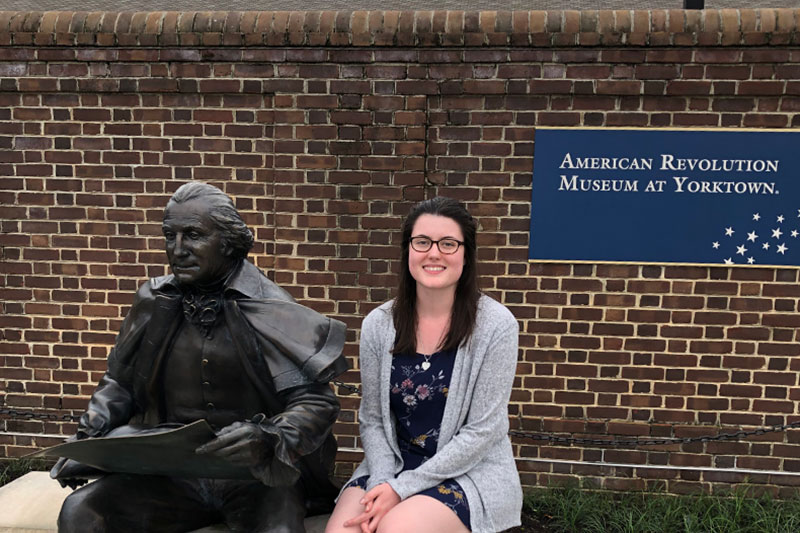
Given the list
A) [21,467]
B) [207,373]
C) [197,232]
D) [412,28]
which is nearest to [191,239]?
[197,232]

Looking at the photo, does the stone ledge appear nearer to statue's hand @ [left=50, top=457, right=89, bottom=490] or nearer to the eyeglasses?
the eyeglasses

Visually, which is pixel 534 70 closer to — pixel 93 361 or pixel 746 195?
pixel 746 195

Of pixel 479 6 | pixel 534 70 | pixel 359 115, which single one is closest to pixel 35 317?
pixel 359 115

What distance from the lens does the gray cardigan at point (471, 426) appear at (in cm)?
226

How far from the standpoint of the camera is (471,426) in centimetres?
229

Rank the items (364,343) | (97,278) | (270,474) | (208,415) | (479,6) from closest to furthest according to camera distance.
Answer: (270,474), (208,415), (364,343), (97,278), (479,6)

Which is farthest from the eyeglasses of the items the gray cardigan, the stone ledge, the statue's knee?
the stone ledge

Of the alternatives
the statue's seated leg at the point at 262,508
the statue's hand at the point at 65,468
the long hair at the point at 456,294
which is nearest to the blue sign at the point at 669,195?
the long hair at the point at 456,294

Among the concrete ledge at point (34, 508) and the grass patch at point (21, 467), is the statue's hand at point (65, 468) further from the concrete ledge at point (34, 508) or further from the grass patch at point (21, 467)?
the grass patch at point (21, 467)

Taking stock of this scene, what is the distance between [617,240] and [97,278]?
3125 millimetres

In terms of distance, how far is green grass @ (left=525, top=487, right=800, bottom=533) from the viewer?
3.60m

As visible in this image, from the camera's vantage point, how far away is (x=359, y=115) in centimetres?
384

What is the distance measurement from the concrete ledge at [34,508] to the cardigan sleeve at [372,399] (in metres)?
0.39

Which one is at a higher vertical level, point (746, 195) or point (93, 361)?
point (746, 195)
